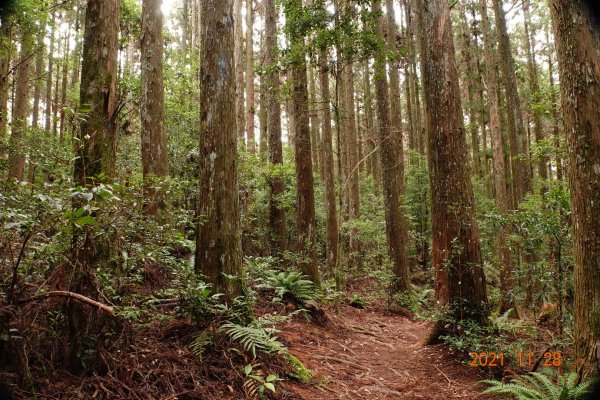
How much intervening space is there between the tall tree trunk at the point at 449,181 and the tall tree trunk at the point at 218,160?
383 centimetres

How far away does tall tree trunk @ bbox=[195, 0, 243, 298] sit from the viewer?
541 cm

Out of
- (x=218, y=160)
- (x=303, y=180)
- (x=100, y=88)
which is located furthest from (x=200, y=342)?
(x=303, y=180)

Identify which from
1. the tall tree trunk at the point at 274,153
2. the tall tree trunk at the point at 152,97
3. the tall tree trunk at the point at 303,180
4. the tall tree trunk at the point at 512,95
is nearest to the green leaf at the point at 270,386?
the tall tree trunk at the point at 303,180

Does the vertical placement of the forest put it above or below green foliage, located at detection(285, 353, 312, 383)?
above

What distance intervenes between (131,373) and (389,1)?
15873 mm

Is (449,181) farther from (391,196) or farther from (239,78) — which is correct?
(239,78)

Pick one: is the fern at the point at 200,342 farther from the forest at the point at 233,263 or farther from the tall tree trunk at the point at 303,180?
the tall tree trunk at the point at 303,180

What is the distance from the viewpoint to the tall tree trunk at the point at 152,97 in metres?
9.22

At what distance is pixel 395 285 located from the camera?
12.9m

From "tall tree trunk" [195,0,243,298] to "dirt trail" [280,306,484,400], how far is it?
1.81 m

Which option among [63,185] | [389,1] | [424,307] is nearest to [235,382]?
[63,185]

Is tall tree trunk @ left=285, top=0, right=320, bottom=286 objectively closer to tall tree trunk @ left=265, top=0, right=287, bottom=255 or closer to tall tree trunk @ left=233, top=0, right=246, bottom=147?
tall tree trunk @ left=265, top=0, right=287, bottom=255

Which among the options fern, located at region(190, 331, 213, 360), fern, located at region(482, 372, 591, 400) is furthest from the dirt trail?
fern, located at region(190, 331, 213, 360)

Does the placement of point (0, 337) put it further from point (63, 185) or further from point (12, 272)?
point (63, 185)
